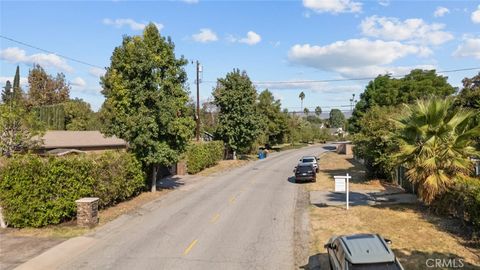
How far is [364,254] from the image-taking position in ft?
30.3

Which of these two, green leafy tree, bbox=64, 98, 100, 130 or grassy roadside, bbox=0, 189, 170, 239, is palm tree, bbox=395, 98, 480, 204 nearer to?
grassy roadside, bbox=0, 189, 170, 239

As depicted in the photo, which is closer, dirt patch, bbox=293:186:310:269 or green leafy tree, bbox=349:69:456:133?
dirt patch, bbox=293:186:310:269

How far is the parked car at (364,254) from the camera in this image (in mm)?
8992

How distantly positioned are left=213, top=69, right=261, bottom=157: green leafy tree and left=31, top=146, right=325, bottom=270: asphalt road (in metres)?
24.9

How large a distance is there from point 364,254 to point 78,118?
66166mm

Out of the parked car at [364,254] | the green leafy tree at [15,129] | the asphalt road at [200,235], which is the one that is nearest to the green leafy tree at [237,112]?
the asphalt road at [200,235]

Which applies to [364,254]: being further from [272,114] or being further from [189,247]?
[272,114]

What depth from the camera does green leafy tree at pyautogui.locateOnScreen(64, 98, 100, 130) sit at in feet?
219

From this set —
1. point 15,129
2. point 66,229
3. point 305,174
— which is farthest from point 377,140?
point 15,129

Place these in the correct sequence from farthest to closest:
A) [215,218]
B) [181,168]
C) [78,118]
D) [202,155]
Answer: [78,118]
[202,155]
[181,168]
[215,218]

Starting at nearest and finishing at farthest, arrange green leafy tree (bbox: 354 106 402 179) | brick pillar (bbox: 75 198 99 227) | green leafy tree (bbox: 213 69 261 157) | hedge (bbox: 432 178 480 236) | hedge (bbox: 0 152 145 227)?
1. hedge (bbox: 432 178 480 236)
2. hedge (bbox: 0 152 145 227)
3. brick pillar (bbox: 75 198 99 227)
4. green leafy tree (bbox: 354 106 402 179)
5. green leafy tree (bbox: 213 69 261 157)

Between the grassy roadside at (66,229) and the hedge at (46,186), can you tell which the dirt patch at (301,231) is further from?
the hedge at (46,186)

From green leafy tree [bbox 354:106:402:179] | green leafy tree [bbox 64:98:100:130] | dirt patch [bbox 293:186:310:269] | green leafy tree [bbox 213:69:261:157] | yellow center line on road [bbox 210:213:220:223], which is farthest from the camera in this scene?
green leafy tree [bbox 64:98:100:130]

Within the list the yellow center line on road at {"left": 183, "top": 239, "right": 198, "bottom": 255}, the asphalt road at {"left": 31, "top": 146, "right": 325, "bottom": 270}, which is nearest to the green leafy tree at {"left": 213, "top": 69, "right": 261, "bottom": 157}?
the asphalt road at {"left": 31, "top": 146, "right": 325, "bottom": 270}
